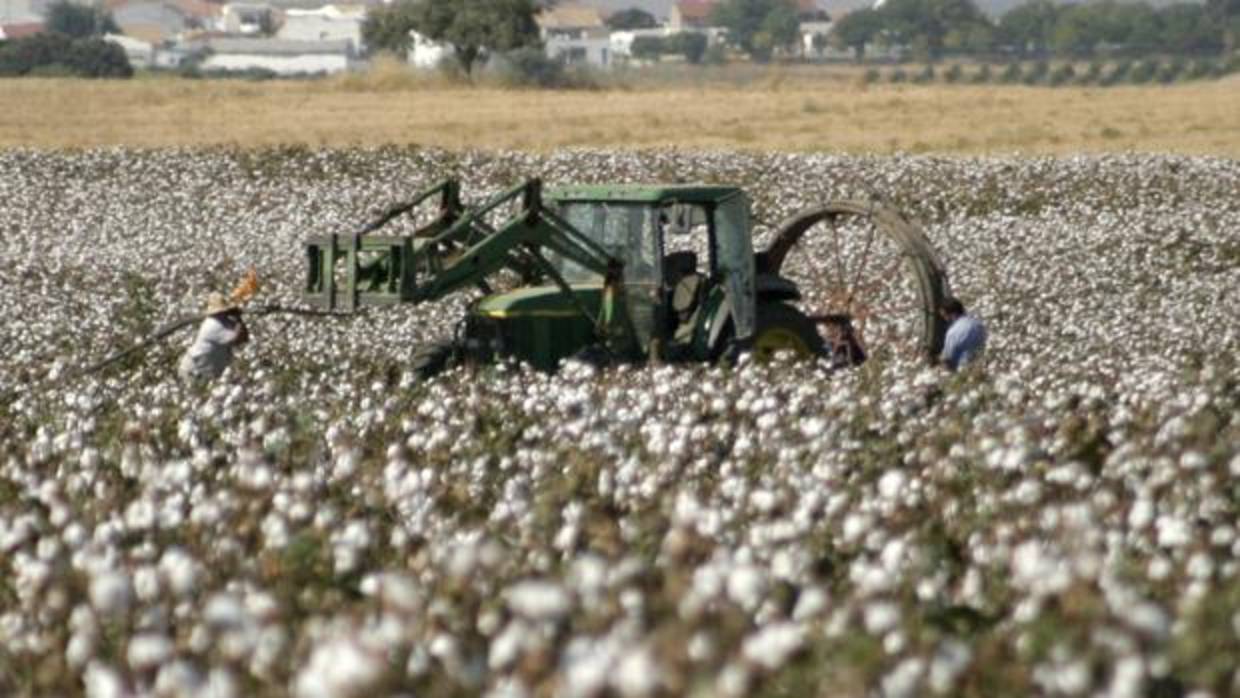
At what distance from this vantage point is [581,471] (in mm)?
11977

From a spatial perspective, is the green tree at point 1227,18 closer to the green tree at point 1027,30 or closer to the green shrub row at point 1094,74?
the green tree at point 1027,30

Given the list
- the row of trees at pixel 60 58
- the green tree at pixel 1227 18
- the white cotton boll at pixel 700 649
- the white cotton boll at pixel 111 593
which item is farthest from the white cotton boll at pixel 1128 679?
the green tree at pixel 1227 18

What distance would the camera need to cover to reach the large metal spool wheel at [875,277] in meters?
20.4

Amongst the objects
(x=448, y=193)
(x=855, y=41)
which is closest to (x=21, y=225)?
(x=448, y=193)

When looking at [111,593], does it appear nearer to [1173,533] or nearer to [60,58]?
[1173,533]

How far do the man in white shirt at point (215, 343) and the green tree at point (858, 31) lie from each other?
162583mm

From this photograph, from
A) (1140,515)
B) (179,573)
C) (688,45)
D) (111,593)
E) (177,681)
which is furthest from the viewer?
(688,45)

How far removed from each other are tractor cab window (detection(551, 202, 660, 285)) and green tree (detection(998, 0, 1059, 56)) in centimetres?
14749

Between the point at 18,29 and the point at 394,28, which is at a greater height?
the point at 394,28

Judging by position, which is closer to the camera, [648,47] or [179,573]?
[179,573]

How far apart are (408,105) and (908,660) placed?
2354 inches

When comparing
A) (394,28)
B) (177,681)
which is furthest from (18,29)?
(177,681)

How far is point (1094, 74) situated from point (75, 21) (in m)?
90.4

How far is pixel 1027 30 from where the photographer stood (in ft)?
552
